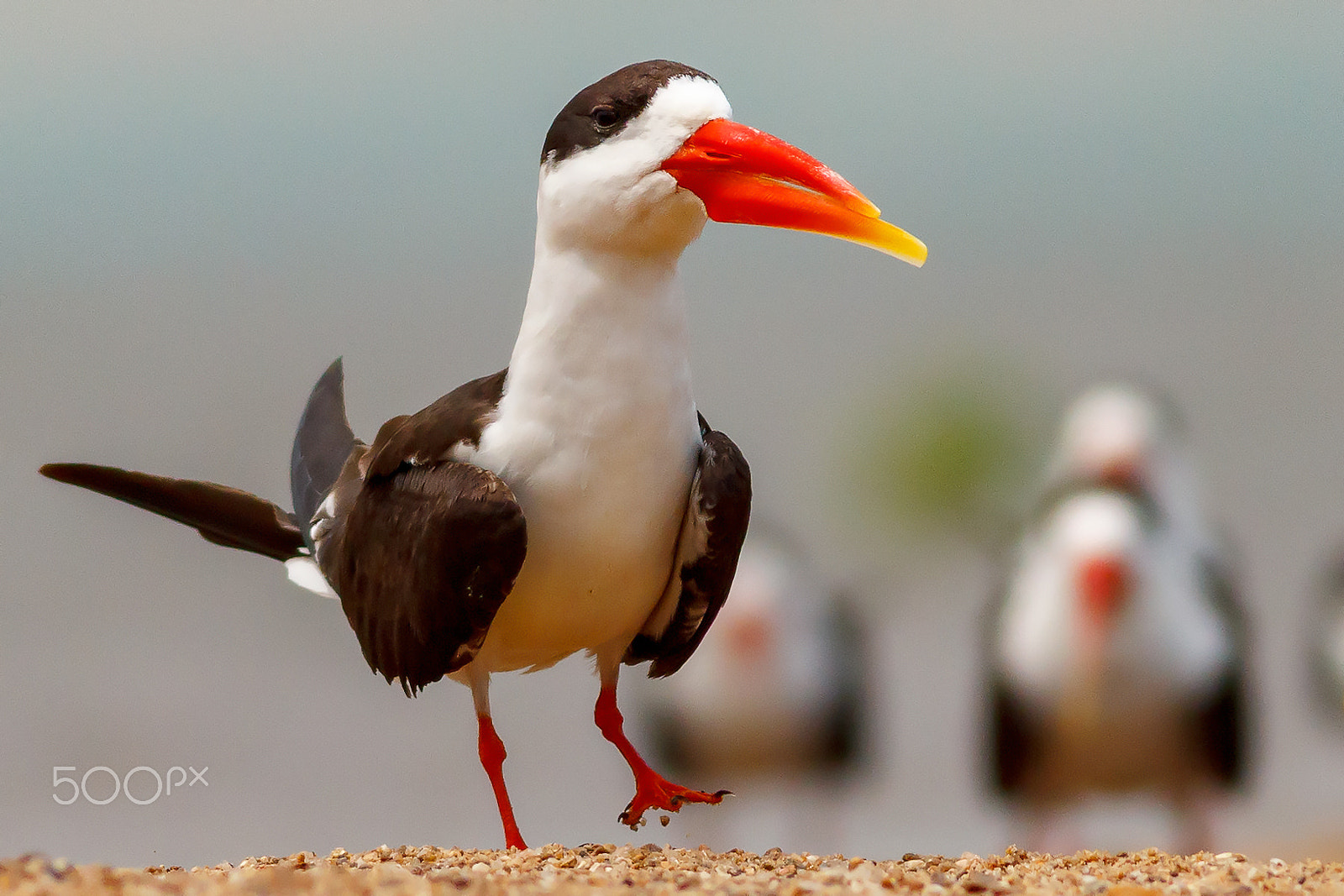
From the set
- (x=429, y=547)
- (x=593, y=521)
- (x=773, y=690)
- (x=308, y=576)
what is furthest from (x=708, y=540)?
(x=773, y=690)

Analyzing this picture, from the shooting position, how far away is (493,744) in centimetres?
308

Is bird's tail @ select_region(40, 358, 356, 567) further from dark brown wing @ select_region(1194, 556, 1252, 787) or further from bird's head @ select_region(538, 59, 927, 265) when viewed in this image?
dark brown wing @ select_region(1194, 556, 1252, 787)

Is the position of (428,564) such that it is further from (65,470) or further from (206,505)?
(65,470)

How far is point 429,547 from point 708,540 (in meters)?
0.60

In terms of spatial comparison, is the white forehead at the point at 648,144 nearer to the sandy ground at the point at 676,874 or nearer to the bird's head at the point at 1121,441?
the sandy ground at the point at 676,874

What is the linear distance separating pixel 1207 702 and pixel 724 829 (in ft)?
5.16

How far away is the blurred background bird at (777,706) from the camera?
4441mm

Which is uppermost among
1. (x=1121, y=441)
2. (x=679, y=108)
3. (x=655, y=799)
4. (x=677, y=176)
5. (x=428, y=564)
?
(x=1121, y=441)

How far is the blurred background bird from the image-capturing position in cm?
444

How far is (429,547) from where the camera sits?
9.18ft

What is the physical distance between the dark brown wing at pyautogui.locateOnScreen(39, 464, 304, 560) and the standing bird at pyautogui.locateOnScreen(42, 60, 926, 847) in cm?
56

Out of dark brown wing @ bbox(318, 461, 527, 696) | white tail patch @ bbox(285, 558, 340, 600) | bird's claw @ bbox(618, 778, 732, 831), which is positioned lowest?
bird's claw @ bbox(618, 778, 732, 831)

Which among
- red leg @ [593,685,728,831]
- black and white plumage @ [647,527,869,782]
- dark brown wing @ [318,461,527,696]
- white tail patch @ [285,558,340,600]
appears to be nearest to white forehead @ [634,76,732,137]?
dark brown wing @ [318,461,527,696]

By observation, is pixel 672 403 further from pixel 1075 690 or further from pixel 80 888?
pixel 1075 690
